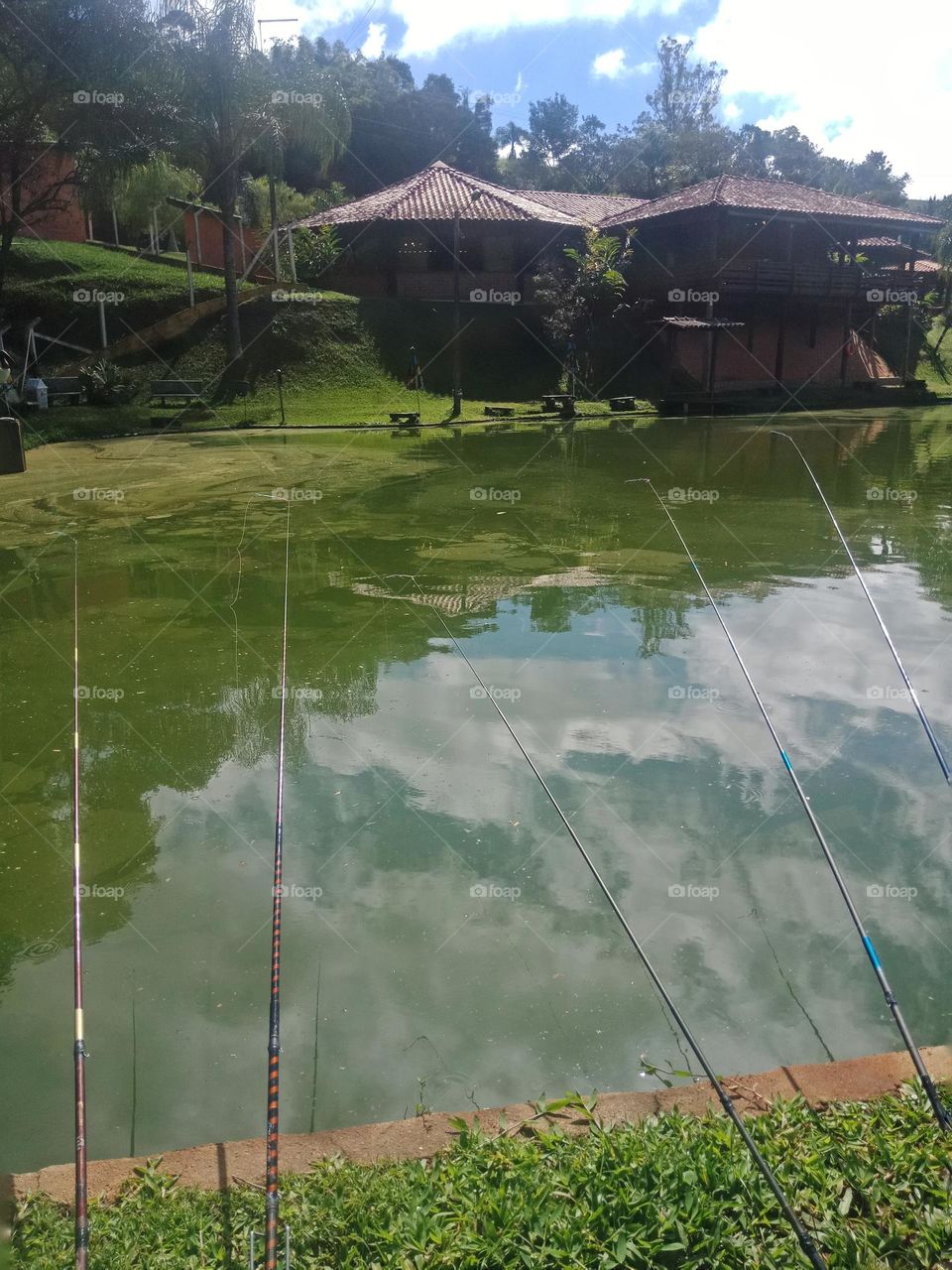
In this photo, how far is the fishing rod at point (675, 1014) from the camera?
250 cm

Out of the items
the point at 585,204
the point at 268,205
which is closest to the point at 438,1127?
the point at 585,204

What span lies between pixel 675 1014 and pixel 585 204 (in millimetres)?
40300

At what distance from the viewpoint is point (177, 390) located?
2733cm

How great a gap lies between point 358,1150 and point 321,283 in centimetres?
3490

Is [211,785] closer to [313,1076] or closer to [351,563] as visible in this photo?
[313,1076]

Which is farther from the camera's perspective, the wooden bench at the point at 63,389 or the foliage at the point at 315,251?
the foliage at the point at 315,251

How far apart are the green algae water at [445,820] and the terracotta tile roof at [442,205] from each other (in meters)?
23.0

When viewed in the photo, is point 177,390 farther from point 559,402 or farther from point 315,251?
point 559,402

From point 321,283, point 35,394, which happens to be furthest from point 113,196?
Answer: point 321,283

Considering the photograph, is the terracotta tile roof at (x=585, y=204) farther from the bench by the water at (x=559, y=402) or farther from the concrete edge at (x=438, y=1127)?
the concrete edge at (x=438, y=1127)

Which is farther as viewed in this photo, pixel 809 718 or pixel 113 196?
pixel 113 196

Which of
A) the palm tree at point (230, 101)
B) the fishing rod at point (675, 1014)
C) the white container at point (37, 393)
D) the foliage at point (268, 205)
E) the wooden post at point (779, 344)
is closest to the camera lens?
the fishing rod at point (675, 1014)

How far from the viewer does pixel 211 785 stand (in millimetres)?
6293

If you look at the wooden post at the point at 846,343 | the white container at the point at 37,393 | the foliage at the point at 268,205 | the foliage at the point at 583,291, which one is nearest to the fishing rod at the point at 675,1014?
the white container at the point at 37,393
